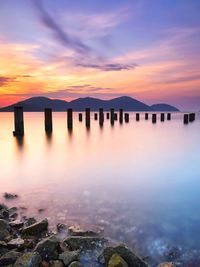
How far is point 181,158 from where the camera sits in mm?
9930

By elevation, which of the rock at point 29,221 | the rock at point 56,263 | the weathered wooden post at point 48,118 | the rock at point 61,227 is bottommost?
the rock at point 61,227

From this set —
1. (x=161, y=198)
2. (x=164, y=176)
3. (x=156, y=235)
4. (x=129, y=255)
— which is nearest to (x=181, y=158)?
(x=164, y=176)

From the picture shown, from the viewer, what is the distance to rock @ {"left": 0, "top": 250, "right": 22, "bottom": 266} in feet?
9.39

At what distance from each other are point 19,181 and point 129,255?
4386 mm

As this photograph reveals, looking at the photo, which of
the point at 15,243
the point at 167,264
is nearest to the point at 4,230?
the point at 15,243

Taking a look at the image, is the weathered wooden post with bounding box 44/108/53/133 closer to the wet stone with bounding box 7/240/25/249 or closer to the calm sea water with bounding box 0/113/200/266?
the calm sea water with bounding box 0/113/200/266

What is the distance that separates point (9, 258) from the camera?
2.90 m

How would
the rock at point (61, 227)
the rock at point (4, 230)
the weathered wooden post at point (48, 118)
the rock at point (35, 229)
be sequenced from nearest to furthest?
the rock at point (4, 230)
the rock at point (35, 229)
the rock at point (61, 227)
the weathered wooden post at point (48, 118)

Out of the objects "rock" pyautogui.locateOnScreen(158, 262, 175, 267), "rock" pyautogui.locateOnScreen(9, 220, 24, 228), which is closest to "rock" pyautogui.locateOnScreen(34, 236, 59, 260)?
"rock" pyautogui.locateOnScreen(9, 220, 24, 228)

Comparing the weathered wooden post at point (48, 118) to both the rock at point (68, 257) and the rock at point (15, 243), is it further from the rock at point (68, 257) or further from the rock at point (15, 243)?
the rock at point (68, 257)

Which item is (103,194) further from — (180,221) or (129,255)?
(129,255)

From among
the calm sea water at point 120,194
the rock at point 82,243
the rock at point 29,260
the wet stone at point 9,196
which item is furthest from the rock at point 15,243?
the wet stone at point 9,196

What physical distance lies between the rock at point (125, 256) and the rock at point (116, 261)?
0.24 feet

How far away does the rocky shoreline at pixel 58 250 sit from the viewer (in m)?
2.87
